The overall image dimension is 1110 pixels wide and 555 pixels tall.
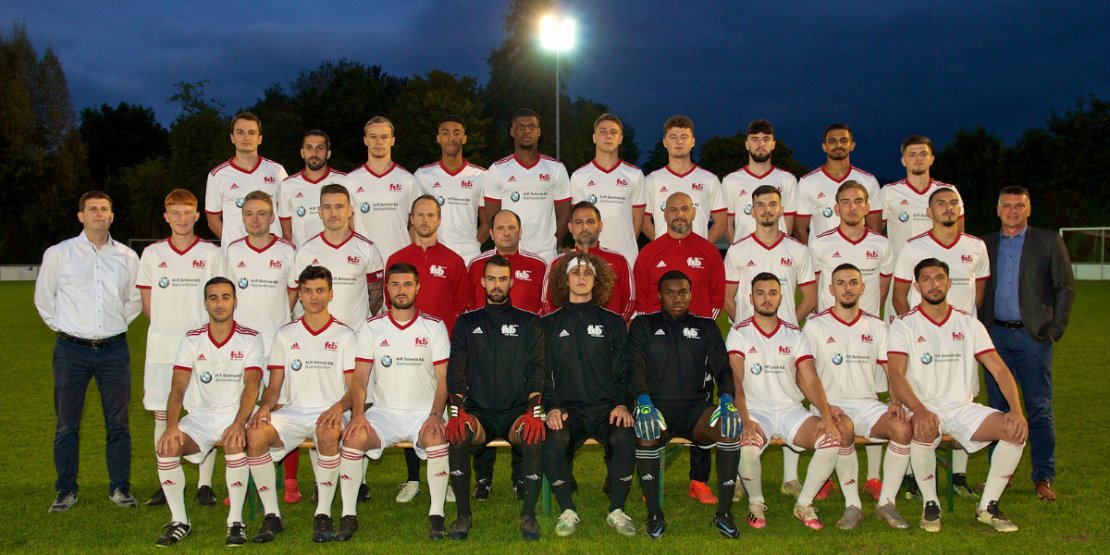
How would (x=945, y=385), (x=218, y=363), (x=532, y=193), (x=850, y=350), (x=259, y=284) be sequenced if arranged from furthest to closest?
(x=532, y=193) < (x=259, y=284) < (x=850, y=350) < (x=945, y=385) < (x=218, y=363)

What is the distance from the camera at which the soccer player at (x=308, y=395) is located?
5.39 meters

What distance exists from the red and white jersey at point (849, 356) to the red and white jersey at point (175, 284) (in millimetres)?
4422

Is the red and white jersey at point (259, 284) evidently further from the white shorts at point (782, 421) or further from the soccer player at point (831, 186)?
the soccer player at point (831, 186)

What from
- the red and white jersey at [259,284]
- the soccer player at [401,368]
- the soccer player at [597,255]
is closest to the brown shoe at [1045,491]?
the soccer player at [597,255]

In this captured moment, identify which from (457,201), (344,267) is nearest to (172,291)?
(344,267)

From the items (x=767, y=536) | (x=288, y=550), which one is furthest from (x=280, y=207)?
(x=767, y=536)

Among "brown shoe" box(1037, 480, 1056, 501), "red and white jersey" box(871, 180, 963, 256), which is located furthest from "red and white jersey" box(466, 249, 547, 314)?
"brown shoe" box(1037, 480, 1056, 501)

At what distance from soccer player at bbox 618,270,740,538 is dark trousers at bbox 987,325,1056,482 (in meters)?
2.22

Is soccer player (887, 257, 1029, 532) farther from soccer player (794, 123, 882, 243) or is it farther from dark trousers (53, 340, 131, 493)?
dark trousers (53, 340, 131, 493)

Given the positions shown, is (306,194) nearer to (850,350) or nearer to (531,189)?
(531,189)

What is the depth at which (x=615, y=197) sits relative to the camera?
7324mm

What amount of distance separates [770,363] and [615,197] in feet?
6.93

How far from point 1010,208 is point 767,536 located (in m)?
3.29

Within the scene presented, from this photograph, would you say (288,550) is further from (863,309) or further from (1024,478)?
(1024,478)
